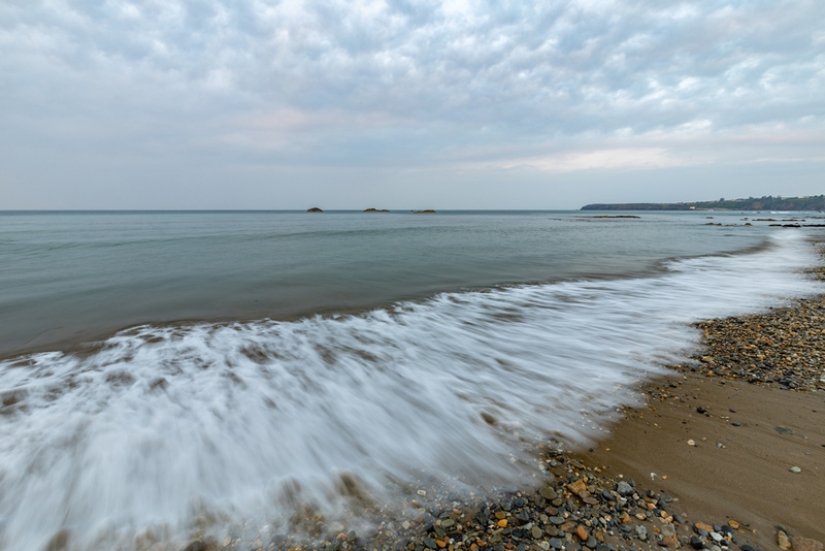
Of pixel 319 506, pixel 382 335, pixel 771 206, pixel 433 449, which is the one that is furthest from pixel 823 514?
pixel 771 206

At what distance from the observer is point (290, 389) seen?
14.9 feet

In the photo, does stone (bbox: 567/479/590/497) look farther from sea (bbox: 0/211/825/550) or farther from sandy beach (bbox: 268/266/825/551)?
sea (bbox: 0/211/825/550)

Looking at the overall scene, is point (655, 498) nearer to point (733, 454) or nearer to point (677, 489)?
point (677, 489)

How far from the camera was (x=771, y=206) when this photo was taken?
158500 millimetres

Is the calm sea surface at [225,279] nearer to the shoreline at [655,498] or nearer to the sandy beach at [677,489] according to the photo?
the shoreline at [655,498]

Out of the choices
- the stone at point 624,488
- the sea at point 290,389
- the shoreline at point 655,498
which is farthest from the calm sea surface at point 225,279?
the stone at point 624,488

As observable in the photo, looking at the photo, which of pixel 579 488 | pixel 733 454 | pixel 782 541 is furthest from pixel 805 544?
pixel 579 488

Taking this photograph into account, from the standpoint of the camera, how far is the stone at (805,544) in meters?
2.13

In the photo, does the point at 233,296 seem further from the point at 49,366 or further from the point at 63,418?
the point at 63,418

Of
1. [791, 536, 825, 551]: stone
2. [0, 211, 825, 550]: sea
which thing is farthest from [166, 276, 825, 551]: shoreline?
[0, 211, 825, 550]: sea

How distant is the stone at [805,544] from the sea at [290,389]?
1302 millimetres

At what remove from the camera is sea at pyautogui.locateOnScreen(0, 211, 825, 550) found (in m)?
2.79

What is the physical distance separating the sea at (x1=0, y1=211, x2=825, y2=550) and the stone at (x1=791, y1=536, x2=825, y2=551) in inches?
51.3

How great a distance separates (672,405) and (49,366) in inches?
317
